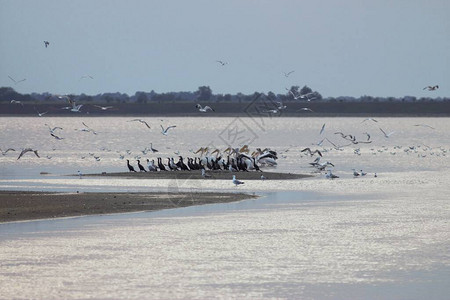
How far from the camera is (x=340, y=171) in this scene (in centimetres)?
4416

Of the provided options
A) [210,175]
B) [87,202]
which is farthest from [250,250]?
[210,175]

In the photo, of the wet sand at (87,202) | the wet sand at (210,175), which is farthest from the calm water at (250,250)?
the wet sand at (210,175)

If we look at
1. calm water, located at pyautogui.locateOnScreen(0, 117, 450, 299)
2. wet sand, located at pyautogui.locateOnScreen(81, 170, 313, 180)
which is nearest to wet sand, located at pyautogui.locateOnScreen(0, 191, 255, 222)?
calm water, located at pyautogui.locateOnScreen(0, 117, 450, 299)

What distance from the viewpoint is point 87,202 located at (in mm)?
27578

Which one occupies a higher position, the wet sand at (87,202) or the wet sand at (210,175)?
the wet sand at (87,202)

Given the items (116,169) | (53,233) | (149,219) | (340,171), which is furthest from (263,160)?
(53,233)

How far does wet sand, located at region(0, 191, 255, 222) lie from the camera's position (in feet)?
82.9

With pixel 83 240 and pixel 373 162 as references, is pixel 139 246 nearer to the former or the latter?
pixel 83 240

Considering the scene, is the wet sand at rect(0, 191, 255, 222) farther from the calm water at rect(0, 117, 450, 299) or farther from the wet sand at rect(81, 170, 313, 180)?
the wet sand at rect(81, 170, 313, 180)

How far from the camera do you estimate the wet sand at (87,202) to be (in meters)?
25.3

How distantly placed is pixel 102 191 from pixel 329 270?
591 inches

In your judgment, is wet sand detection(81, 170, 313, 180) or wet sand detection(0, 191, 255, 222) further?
wet sand detection(81, 170, 313, 180)

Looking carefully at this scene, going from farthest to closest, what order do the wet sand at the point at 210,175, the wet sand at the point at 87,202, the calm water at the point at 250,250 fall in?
1. the wet sand at the point at 210,175
2. the wet sand at the point at 87,202
3. the calm water at the point at 250,250

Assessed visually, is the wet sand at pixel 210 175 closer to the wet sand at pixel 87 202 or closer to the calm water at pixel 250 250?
the calm water at pixel 250 250
